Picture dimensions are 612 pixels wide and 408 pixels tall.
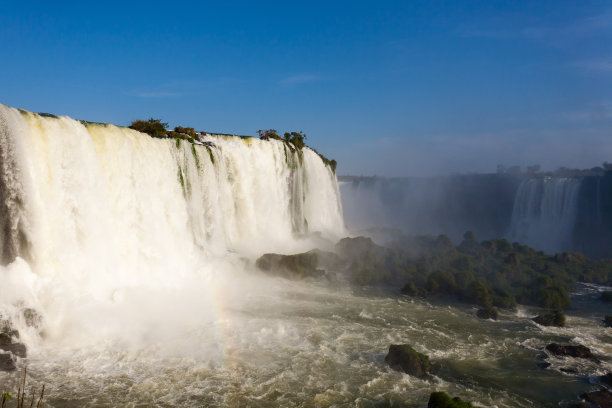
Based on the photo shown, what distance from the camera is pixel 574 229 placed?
118ft

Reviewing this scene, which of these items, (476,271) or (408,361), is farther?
(476,271)

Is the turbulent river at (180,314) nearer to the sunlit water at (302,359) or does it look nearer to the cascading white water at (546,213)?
the sunlit water at (302,359)

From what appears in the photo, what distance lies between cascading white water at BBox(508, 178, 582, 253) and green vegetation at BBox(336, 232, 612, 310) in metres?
10.9

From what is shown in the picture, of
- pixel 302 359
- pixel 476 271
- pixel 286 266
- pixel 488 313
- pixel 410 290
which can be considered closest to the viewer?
pixel 302 359

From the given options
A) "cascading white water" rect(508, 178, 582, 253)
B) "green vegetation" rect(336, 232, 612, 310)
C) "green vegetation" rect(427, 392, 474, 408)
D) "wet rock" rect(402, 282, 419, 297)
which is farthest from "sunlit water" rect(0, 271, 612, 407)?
"cascading white water" rect(508, 178, 582, 253)

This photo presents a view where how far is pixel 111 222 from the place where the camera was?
14039 millimetres

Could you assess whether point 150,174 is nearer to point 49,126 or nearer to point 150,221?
point 150,221

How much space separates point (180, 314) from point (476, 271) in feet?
50.2

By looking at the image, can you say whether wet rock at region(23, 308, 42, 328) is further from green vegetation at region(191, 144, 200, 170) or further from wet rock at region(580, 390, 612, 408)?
wet rock at region(580, 390, 612, 408)

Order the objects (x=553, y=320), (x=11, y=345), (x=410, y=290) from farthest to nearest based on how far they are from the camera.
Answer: (x=410, y=290) < (x=553, y=320) < (x=11, y=345)

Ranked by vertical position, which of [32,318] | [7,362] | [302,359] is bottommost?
[302,359]

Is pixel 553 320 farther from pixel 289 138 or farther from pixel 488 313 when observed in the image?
pixel 289 138

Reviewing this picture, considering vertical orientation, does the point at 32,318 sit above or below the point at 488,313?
above

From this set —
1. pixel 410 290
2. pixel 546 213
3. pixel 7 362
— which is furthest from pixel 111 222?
pixel 546 213
